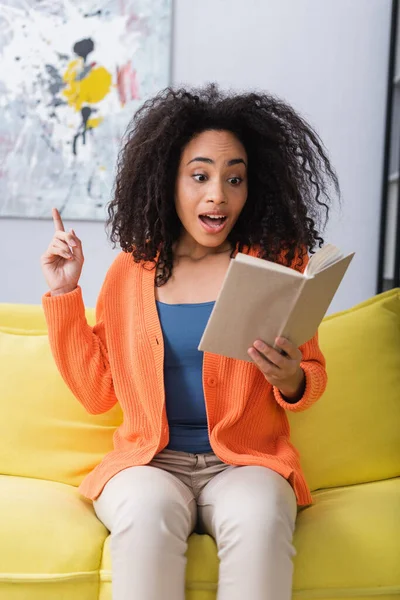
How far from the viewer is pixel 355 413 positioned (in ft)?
5.33

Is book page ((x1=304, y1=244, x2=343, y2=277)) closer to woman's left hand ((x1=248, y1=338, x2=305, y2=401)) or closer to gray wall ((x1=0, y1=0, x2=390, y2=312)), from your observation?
woman's left hand ((x1=248, y1=338, x2=305, y2=401))

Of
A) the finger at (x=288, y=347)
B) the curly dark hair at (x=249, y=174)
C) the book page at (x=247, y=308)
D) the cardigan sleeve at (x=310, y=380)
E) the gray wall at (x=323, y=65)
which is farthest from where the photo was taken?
the gray wall at (x=323, y=65)

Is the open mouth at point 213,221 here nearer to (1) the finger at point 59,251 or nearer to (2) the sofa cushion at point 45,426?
(1) the finger at point 59,251

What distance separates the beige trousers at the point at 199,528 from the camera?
112 centimetres

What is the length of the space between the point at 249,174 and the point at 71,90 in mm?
1193

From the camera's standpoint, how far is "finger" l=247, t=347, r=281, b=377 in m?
1.22

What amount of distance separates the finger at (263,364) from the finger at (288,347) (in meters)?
0.03

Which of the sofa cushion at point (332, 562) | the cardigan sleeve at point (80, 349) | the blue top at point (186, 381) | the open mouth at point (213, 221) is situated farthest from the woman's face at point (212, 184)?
the sofa cushion at point (332, 562)

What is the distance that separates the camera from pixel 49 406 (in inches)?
64.7

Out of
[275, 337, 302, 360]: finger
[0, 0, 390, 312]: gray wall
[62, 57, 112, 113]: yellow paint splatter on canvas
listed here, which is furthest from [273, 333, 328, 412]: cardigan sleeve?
[62, 57, 112, 113]: yellow paint splatter on canvas

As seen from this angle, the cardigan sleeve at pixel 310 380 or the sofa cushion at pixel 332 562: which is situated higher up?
the cardigan sleeve at pixel 310 380

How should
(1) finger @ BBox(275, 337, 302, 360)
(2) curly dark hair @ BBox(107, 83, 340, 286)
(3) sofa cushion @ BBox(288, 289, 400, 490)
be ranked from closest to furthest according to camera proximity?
(1) finger @ BBox(275, 337, 302, 360), (2) curly dark hair @ BBox(107, 83, 340, 286), (3) sofa cushion @ BBox(288, 289, 400, 490)

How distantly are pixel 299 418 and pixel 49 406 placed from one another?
543 millimetres

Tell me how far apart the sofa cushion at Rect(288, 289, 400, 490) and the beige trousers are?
299 millimetres
